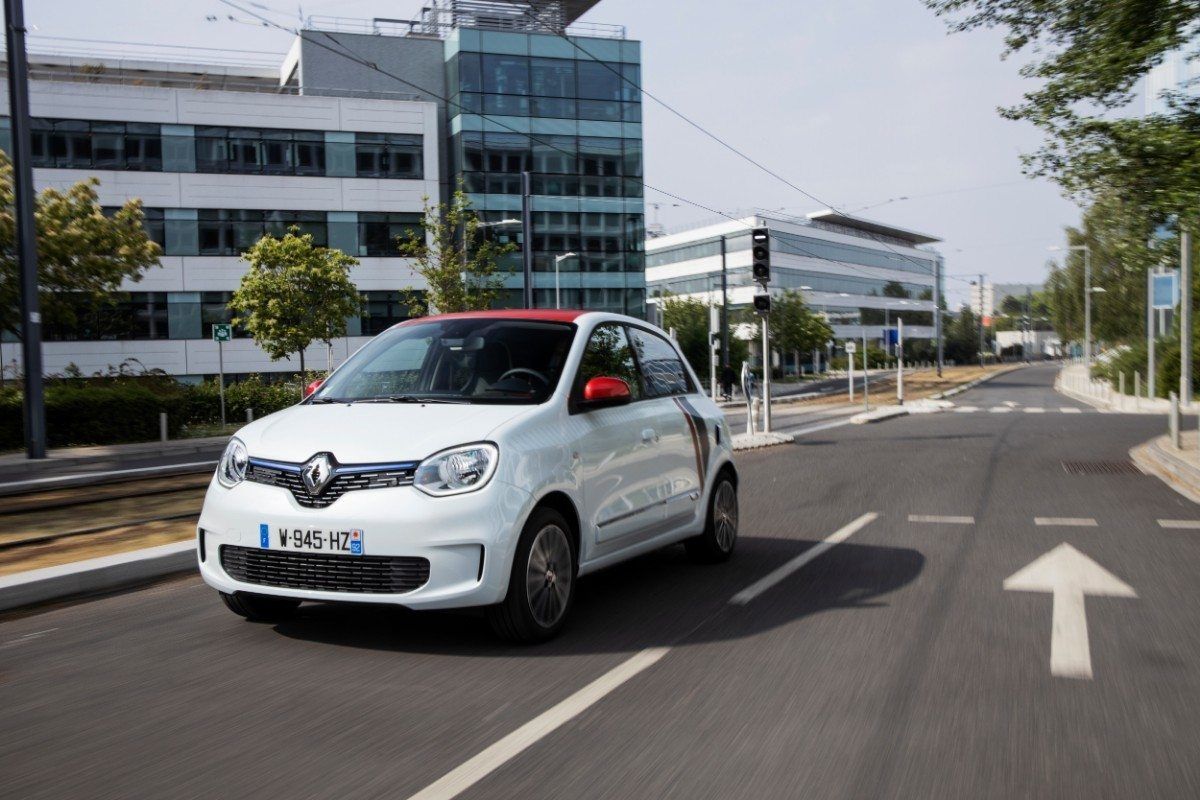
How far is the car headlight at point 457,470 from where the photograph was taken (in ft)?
16.3

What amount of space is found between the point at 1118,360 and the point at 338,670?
1986 inches

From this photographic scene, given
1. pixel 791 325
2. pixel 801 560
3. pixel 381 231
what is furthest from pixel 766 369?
pixel 791 325

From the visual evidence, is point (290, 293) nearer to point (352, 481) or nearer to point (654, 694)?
point (352, 481)

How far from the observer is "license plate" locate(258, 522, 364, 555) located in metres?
4.93

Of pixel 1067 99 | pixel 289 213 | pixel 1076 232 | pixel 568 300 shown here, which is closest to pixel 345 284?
pixel 289 213

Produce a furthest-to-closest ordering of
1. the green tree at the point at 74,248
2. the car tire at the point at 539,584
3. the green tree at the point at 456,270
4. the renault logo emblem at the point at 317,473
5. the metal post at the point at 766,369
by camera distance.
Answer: the green tree at the point at 456,270, the green tree at the point at 74,248, the metal post at the point at 766,369, the car tire at the point at 539,584, the renault logo emblem at the point at 317,473

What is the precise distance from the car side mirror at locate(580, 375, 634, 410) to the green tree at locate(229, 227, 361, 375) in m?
33.0

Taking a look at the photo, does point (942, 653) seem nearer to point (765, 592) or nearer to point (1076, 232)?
point (765, 592)

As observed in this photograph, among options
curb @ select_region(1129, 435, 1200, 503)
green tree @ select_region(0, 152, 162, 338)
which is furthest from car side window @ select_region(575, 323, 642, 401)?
green tree @ select_region(0, 152, 162, 338)

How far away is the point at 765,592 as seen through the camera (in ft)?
22.4

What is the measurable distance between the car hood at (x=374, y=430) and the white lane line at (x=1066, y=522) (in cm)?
615

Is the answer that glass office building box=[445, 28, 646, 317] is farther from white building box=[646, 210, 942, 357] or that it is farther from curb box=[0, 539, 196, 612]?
curb box=[0, 539, 196, 612]

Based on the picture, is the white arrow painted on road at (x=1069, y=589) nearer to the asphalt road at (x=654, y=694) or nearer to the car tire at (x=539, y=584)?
the asphalt road at (x=654, y=694)

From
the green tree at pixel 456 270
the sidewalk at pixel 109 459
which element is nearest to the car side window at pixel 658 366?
the sidewalk at pixel 109 459
